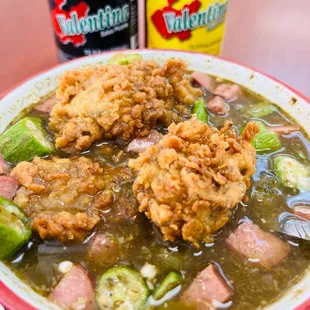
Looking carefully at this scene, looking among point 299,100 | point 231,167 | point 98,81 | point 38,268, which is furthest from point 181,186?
point 299,100

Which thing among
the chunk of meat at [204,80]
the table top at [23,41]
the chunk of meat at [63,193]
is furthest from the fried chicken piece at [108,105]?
the table top at [23,41]

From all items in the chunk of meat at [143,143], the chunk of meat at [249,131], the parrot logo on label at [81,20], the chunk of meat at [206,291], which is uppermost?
the parrot logo on label at [81,20]

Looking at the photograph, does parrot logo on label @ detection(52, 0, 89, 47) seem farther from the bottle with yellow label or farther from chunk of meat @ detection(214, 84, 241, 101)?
chunk of meat @ detection(214, 84, 241, 101)

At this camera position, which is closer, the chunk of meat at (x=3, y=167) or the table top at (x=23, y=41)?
the chunk of meat at (x=3, y=167)

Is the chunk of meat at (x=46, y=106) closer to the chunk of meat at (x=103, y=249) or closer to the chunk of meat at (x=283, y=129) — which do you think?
the chunk of meat at (x=103, y=249)

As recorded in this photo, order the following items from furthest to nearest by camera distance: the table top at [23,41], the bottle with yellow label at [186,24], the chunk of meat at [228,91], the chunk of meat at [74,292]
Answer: the table top at [23,41]
the bottle with yellow label at [186,24]
the chunk of meat at [228,91]
the chunk of meat at [74,292]

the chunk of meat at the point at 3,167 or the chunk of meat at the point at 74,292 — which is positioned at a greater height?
the chunk of meat at the point at 3,167

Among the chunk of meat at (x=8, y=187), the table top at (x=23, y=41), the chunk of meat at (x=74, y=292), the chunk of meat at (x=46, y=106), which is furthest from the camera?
the table top at (x=23, y=41)

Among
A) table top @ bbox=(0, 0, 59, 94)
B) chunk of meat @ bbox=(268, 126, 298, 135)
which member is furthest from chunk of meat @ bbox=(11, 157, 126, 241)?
table top @ bbox=(0, 0, 59, 94)

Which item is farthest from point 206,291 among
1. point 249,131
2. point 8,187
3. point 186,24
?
point 186,24
